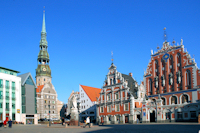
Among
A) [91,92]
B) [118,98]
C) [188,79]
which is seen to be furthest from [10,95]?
[188,79]

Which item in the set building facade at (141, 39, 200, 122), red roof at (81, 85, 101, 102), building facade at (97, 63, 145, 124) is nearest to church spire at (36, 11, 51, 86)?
red roof at (81, 85, 101, 102)

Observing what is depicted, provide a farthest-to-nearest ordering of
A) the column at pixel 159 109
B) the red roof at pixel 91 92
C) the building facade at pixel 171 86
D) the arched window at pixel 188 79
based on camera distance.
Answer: the red roof at pixel 91 92 → the arched window at pixel 188 79 → the column at pixel 159 109 → the building facade at pixel 171 86

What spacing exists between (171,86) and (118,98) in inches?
548

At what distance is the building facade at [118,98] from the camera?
191ft

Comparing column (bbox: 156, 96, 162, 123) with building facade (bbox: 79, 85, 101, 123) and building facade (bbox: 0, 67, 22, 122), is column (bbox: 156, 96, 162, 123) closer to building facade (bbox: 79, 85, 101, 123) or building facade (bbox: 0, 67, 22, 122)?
building facade (bbox: 79, 85, 101, 123)

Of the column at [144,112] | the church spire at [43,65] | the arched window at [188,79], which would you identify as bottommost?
the column at [144,112]

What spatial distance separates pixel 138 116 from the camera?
56562mm

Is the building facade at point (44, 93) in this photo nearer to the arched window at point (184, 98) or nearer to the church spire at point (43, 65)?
the church spire at point (43, 65)

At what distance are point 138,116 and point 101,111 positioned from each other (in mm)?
12460

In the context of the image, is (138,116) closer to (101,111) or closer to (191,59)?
(101,111)

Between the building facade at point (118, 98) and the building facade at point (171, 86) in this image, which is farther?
the building facade at point (118, 98)

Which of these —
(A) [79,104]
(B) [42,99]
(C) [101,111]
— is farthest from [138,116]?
(B) [42,99]

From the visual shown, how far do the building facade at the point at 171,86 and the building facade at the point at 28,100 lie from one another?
3283cm

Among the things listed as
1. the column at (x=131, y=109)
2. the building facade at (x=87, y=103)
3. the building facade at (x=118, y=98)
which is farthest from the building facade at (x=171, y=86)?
the building facade at (x=87, y=103)
